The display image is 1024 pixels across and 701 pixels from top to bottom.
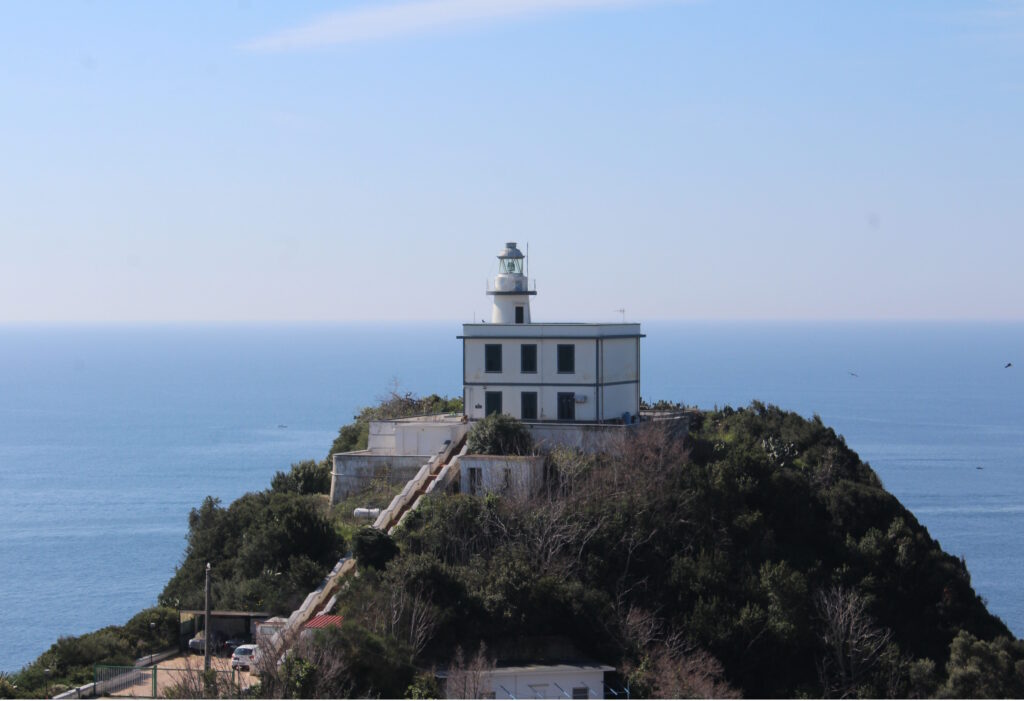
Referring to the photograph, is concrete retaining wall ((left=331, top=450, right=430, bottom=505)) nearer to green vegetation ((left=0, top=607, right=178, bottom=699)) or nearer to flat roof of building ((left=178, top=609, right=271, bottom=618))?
flat roof of building ((left=178, top=609, right=271, bottom=618))

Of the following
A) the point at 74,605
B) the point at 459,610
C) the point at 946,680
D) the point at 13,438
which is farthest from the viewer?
the point at 13,438

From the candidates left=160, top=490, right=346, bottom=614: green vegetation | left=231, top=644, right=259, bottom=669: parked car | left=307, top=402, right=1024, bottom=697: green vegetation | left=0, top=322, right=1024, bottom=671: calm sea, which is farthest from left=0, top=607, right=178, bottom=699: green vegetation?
left=0, top=322, right=1024, bottom=671: calm sea

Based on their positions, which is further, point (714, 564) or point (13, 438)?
point (13, 438)

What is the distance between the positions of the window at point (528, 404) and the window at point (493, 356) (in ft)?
3.39

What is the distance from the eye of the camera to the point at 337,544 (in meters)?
34.0

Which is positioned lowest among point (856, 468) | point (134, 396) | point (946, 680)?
point (946, 680)

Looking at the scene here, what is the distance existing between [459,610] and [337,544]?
529 cm

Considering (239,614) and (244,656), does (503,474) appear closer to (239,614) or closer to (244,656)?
(239,614)

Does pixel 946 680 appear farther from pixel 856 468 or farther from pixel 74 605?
pixel 74 605

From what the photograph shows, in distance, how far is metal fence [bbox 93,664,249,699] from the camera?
80.6 feet

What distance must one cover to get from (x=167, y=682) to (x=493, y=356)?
1519cm

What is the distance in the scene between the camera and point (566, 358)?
39.3 m

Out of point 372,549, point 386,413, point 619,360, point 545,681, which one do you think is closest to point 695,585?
point 545,681

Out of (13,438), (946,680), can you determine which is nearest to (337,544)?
(946,680)
